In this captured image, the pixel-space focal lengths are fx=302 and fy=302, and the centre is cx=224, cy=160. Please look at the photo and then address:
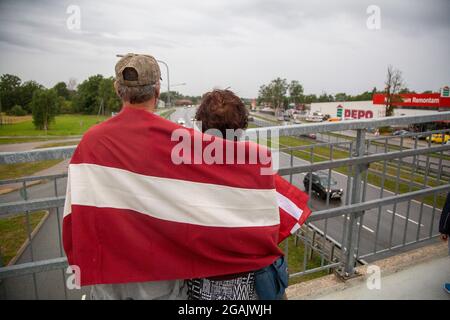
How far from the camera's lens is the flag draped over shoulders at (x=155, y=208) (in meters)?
1.21

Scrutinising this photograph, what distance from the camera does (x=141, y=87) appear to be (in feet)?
4.08

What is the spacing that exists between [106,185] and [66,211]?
0.23 m

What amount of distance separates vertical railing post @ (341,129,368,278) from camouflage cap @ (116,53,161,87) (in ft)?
5.46

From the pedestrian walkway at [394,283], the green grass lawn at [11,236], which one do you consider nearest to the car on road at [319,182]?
the pedestrian walkway at [394,283]

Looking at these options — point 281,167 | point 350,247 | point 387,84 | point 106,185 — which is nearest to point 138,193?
point 106,185

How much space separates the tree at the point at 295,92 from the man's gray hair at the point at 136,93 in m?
79.2

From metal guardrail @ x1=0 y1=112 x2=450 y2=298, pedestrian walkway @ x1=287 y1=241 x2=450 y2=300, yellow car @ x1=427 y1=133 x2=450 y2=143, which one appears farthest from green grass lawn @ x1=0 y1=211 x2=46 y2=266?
yellow car @ x1=427 y1=133 x2=450 y2=143

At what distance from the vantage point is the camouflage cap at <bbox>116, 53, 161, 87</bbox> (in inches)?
48.2

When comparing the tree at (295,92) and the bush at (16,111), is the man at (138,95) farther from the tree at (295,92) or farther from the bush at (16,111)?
the tree at (295,92)

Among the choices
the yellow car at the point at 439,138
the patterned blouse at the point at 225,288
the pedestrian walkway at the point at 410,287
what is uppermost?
the yellow car at the point at 439,138

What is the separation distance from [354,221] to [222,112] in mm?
1698

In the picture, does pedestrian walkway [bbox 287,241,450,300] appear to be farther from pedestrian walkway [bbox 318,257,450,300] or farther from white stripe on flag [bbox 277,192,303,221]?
white stripe on flag [bbox 277,192,303,221]

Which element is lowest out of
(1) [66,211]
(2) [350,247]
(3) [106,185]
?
(2) [350,247]
